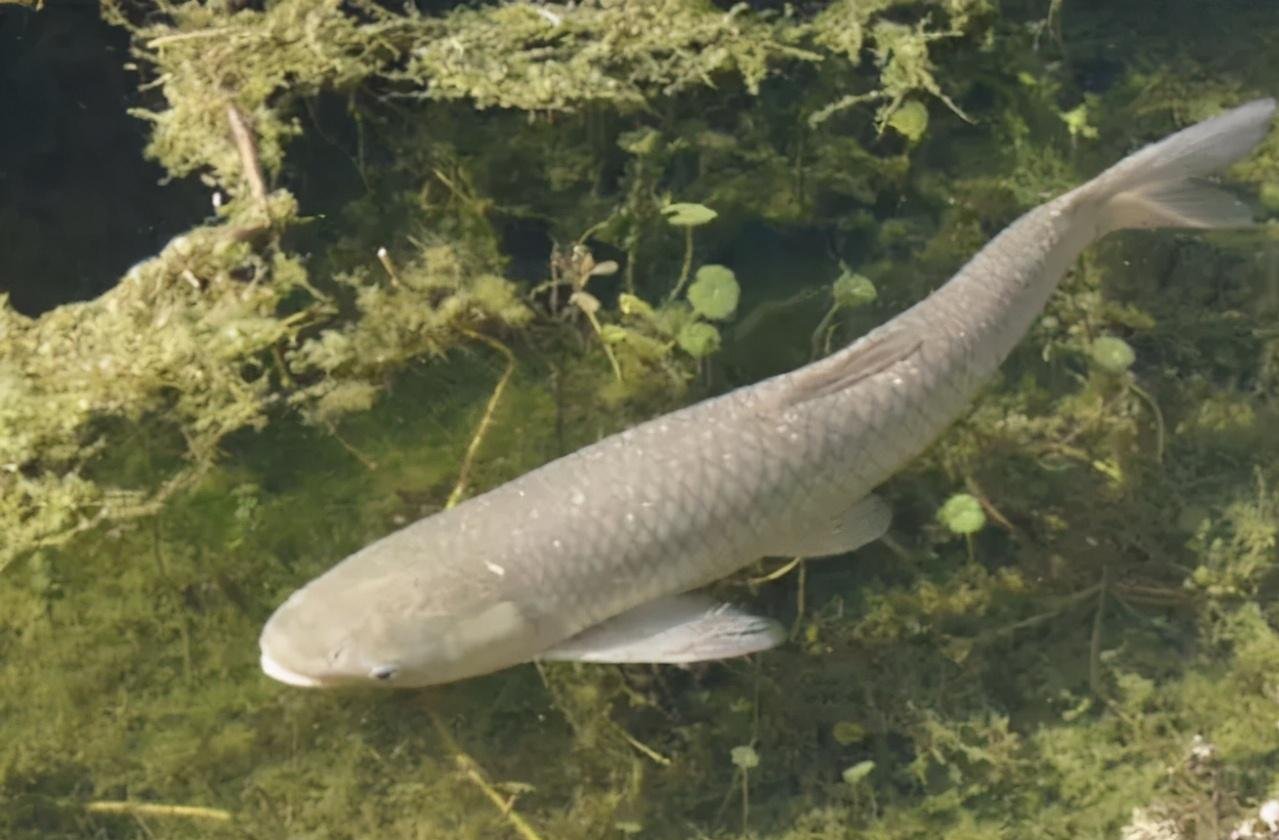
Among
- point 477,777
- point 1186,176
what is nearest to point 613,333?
point 477,777

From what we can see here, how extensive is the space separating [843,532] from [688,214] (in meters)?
1.46

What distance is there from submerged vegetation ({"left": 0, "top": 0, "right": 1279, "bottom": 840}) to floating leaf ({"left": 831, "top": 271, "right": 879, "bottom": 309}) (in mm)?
14

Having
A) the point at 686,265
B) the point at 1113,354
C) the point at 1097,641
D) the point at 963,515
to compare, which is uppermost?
the point at 686,265

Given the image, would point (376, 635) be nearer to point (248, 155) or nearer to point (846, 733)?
point (846, 733)

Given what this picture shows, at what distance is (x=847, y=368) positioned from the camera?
3.62 metres

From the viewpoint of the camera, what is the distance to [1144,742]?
432cm

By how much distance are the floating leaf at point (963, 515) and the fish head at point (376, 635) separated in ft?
5.96

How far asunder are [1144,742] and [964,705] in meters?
0.71

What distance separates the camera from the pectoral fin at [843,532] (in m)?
3.76

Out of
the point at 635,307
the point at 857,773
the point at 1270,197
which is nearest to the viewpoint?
the point at 857,773

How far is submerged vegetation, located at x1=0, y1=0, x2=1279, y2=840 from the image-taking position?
402 cm

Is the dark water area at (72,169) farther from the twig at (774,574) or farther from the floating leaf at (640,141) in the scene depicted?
the twig at (774,574)

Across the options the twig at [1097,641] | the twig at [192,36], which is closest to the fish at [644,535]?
the twig at [1097,641]

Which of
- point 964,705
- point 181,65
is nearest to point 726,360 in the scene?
point 964,705
